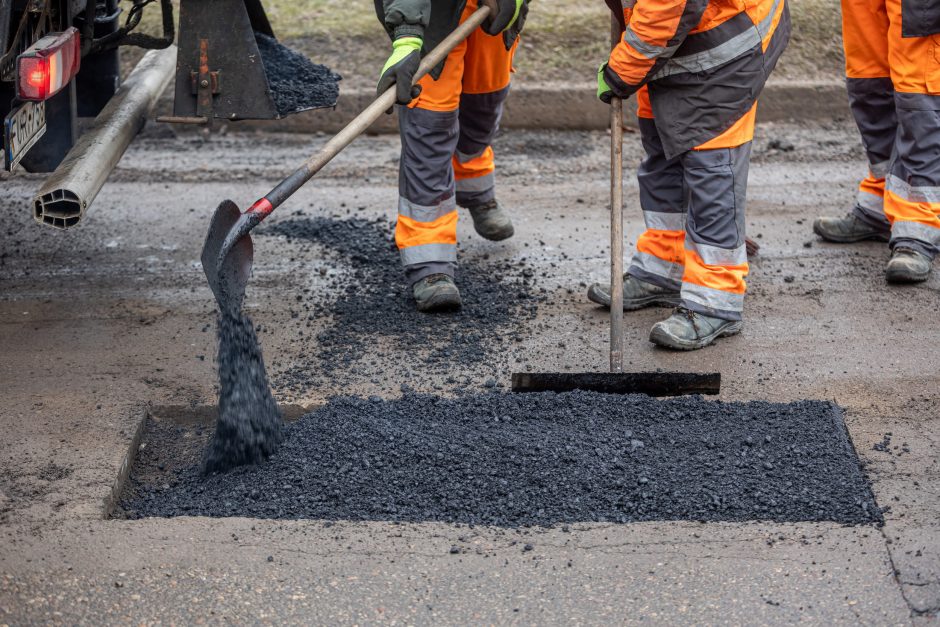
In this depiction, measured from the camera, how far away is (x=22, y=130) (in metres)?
3.77

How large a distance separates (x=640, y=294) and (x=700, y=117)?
2.87 ft

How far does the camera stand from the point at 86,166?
152 inches

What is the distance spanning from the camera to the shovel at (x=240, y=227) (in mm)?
3461

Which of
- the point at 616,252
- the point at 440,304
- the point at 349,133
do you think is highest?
the point at 349,133

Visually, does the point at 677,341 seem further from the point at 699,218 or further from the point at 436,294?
the point at 436,294

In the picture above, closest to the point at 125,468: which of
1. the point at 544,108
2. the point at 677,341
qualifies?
the point at 677,341

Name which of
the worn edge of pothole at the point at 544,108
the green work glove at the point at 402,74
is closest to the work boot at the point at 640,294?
the green work glove at the point at 402,74

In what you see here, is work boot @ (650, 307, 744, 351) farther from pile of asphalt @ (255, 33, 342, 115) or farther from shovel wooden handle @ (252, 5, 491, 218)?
pile of asphalt @ (255, 33, 342, 115)

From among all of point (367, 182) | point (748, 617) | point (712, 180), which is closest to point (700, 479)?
point (748, 617)

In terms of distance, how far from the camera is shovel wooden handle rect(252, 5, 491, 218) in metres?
3.51

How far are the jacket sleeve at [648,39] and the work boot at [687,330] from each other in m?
0.90

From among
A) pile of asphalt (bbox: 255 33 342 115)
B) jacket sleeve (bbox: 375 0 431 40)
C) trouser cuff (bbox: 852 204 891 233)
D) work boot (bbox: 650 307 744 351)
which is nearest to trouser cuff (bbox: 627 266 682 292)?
work boot (bbox: 650 307 744 351)

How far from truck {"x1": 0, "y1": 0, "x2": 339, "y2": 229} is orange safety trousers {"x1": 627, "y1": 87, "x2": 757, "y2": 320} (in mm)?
1520

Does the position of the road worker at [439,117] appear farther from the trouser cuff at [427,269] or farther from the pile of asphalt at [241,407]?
the pile of asphalt at [241,407]
